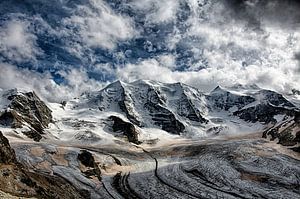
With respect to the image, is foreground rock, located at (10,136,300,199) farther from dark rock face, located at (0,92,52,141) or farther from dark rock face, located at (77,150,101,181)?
dark rock face, located at (0,92,52,141)

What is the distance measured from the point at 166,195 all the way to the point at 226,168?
69.5 ft

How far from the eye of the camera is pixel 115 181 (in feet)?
226

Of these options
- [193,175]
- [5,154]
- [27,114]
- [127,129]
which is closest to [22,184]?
[5,154]

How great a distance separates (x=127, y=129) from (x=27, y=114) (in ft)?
150

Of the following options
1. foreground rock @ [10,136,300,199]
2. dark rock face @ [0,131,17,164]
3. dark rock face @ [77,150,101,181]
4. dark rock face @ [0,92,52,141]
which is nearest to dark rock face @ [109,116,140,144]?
dark rock face @ [0,92,52,141]

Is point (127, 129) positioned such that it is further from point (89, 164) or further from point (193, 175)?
point (193, 175)

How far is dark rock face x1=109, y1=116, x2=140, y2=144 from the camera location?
168000 millimetres

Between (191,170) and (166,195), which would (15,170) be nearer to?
(166,195)

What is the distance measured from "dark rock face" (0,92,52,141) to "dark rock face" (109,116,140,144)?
3356 cm

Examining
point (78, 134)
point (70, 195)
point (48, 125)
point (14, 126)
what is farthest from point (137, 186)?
point (48, 125)

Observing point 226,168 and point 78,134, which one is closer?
point 226,168

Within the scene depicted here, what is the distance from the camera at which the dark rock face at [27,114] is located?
147250 mm

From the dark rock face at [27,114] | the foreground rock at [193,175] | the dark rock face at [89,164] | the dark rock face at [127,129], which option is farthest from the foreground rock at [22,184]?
the dark rock face at [127,129]

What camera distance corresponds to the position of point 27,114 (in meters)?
174
